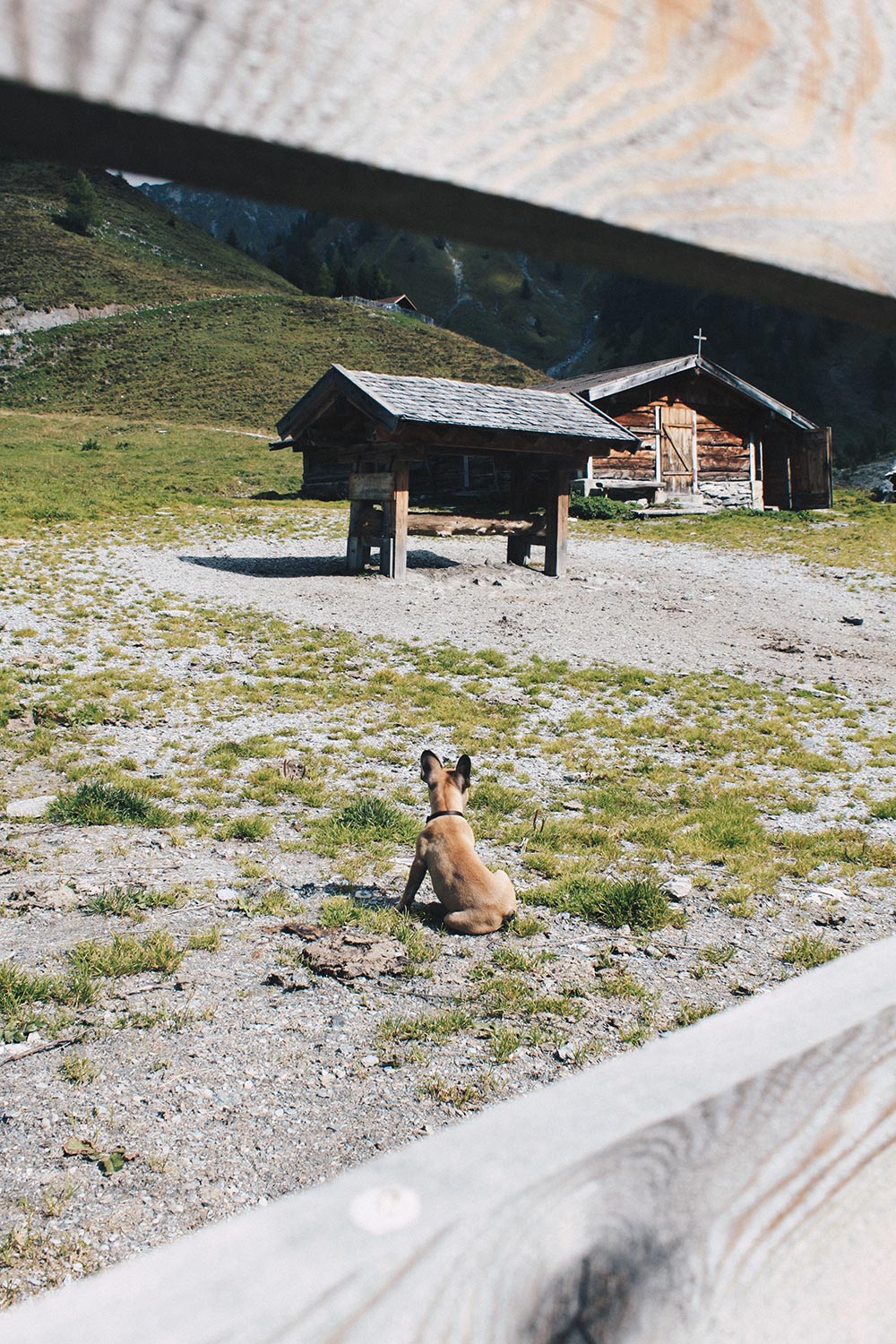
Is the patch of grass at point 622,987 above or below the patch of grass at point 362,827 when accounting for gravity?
below

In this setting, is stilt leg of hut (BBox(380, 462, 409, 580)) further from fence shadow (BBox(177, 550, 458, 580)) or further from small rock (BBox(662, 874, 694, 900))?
small rock (BBox(662, 874, 694, 900))

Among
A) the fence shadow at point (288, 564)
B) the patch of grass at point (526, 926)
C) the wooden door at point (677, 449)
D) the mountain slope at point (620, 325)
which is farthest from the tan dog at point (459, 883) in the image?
the mountain slope at point (620, 325)

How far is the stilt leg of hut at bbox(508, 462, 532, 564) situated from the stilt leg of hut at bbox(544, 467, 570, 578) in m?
0.73

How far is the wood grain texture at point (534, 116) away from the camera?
2.02 ft

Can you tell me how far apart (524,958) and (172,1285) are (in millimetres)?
3755

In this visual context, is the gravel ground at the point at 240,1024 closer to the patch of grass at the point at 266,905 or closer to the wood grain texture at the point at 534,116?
the patch of grass at the point at 266,905

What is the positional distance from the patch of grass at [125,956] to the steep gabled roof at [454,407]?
10.6 metres

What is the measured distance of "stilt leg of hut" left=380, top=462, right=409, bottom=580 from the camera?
47.2 feet

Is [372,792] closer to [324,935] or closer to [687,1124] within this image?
[324,935]

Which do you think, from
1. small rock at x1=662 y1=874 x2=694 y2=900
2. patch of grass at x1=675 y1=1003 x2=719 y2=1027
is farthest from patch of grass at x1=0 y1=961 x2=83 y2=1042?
small rock at x1=662 y1=874 x2=694 y2=900

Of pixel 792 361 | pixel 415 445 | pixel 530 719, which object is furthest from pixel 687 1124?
pixel 792 361

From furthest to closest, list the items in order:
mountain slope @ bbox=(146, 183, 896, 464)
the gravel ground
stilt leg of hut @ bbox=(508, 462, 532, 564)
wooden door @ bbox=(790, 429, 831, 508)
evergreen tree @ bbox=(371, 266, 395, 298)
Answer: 1. evergreen tree @ bbox=(371, 266, 395, 298)
2. mountain slope @ bbox=(146, 183, 896, 464)
3. wooden door @ bbox=(790, 429, 831, 508)
4. stilt leg of hut @ bbox=(508, 462, 532, 564)
5. the gravel ground

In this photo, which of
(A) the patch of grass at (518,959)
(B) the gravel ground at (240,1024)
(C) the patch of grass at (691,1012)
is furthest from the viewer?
(A) the patch of grass at (518,959)

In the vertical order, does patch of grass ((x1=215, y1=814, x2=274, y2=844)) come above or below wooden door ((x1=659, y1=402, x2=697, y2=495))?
below
